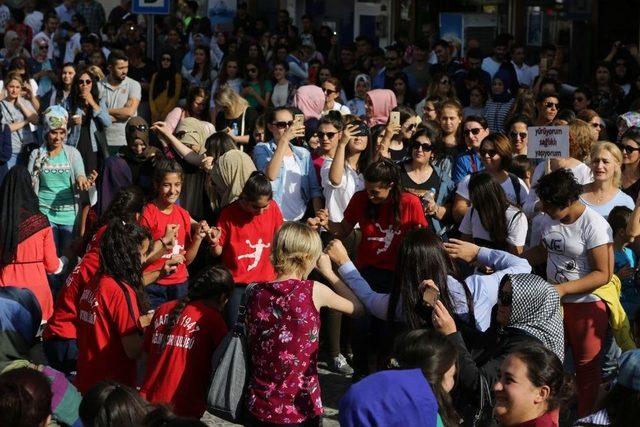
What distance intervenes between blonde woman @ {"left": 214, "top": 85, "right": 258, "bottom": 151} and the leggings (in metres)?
4.91

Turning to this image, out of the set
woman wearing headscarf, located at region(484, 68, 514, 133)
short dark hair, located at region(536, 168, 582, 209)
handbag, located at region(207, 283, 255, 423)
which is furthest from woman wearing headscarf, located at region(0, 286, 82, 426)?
woman wearing headscarf, located at region(484, 68, 514, 133)

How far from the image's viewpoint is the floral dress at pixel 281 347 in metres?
5.71

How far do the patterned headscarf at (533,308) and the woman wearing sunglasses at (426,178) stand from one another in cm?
303

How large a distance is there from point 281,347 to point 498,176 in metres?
3.77

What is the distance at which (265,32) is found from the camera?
19.7 metres

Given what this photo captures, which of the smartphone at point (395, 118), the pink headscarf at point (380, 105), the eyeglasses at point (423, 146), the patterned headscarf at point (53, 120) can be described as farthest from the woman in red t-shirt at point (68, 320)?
the pink headscarf at point (380, 105)

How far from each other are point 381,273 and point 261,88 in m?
7.58

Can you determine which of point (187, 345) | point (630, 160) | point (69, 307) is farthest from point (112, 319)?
point (630, 160)

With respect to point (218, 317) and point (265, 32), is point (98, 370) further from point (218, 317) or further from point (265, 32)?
point (265, 32)

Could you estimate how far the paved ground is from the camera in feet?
25.9

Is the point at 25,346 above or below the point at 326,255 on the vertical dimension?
below

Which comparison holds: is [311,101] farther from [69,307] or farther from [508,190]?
[69,307]

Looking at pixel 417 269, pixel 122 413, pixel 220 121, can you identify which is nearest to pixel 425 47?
pixel 220 121

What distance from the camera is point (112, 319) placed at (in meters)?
6.28
